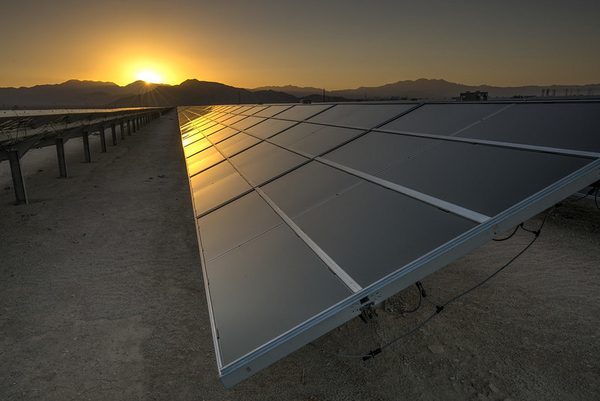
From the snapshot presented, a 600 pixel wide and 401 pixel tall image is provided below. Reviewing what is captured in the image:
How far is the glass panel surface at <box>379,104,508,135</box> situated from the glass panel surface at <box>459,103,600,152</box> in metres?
0.37

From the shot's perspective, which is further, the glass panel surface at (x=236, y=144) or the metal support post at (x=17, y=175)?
the metal support post at (x=17, y=175)

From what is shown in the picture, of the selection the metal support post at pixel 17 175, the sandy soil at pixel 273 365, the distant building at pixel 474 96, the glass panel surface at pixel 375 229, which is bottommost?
the sandy soil at pixel 273 365

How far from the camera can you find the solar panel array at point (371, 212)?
2992 mm

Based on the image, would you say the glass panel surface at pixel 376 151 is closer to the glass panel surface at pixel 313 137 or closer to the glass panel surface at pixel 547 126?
the glass panel surface at pixel 313 137

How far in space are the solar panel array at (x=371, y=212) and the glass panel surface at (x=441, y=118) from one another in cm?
4

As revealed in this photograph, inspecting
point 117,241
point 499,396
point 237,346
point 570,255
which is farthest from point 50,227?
point 570,255

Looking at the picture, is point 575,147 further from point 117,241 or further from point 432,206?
point 117,241

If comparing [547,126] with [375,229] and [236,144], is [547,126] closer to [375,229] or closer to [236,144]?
[375,229]

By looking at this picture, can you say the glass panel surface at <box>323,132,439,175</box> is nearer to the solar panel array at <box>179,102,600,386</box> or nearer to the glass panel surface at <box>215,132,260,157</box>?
the solar panel array at <box>179,102,600,386</box>

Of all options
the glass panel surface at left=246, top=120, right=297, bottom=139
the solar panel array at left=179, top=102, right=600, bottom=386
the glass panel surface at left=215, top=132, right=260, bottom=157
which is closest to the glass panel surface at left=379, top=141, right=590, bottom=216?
the solar panel array at left=179, top=102, right=600, bottom=386

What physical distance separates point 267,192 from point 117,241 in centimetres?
730

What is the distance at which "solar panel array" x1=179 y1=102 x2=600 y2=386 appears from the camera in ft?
9.82

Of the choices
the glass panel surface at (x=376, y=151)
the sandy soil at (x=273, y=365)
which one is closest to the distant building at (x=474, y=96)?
the sandy soil at (x=273, y=365)

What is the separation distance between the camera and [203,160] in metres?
12.0
